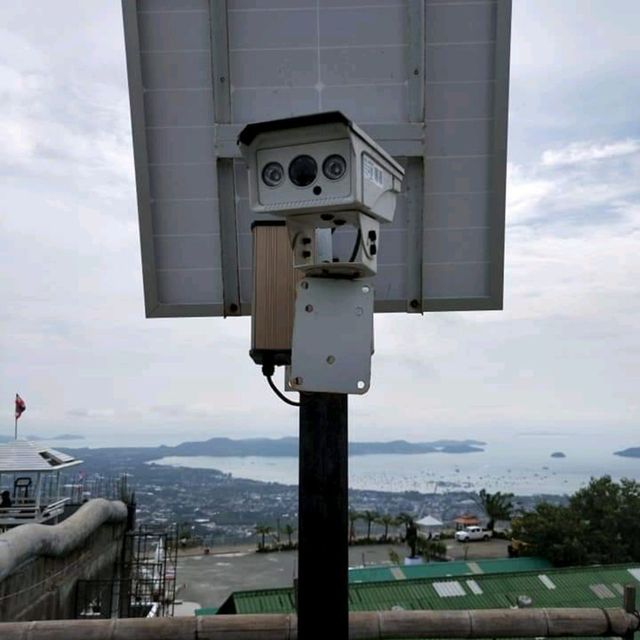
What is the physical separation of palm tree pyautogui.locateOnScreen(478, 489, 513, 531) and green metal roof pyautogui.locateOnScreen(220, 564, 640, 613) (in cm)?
3092

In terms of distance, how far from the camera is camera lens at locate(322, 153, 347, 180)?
5.46 ft

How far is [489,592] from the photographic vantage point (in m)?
14.2

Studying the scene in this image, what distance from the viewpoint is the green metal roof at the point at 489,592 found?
43.5 feet

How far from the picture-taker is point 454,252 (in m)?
2.66

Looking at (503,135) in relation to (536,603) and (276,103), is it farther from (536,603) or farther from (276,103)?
(536,603)

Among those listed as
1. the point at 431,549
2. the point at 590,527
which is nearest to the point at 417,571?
the point at 590,527

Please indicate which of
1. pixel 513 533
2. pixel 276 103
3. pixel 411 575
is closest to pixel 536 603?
pixel 411 575

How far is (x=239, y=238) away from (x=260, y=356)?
0.82 m

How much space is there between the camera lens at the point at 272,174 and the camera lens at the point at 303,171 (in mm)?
30

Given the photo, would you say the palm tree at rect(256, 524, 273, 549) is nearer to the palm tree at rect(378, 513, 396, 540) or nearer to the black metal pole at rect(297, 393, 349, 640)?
the palm tree at rect(378, 513, 396, 540)

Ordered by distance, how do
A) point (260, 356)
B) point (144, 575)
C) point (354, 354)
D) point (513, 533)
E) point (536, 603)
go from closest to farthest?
point (354, 354)
point (260, 356)
point (536, 603)
point (144, 575)
point (513, 533)

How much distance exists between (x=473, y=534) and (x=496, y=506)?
9.59ft

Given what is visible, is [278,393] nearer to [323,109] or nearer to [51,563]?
[323,109]

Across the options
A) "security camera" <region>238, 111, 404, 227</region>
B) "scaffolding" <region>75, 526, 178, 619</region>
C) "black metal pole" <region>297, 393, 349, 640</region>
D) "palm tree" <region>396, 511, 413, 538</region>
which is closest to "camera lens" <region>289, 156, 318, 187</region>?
"security camera" <region>238, 111, 404, 227</region>
